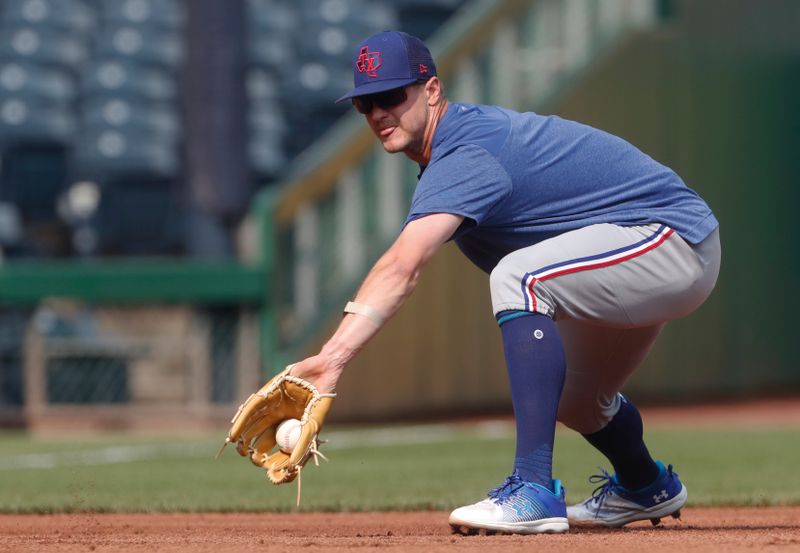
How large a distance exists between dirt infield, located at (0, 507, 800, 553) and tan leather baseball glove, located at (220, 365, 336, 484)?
0.66 feet

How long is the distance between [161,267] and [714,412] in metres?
4.88

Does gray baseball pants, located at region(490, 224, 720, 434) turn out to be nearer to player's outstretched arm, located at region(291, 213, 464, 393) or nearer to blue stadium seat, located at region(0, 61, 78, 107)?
player's outstretched arm, located at region(291, 213, 464, 393)

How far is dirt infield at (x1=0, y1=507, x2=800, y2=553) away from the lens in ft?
11.4

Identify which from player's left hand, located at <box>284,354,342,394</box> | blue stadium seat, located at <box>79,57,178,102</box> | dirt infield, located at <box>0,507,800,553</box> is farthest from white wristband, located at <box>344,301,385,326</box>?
blue stadium seat, located at <box>79,57,178,102</box>

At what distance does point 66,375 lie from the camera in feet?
36.6

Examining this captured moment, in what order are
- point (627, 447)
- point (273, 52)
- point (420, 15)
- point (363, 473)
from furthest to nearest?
point (420, 15) < point (273, 52) < point (363, 473) < point (627, 447)

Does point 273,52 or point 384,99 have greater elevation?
point 273,52

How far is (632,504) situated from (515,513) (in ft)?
2.71

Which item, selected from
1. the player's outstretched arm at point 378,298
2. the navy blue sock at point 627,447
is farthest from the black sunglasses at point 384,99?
the navy blue sock at point 627,447

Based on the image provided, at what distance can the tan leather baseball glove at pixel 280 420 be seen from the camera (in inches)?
139

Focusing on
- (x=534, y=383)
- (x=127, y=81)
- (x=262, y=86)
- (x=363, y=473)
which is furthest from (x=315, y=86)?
(x=534, y=383)

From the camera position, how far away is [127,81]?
13.8m

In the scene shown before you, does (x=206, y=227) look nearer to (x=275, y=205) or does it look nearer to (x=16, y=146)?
(x=275, y=205)

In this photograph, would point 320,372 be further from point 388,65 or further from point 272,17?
point 272,17
